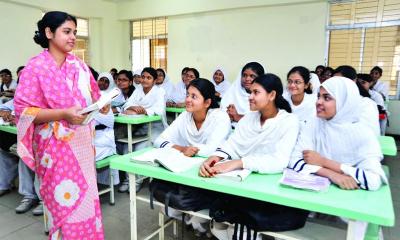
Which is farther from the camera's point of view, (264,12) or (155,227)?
(264,12)

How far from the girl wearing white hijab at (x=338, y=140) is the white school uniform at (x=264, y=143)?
8 cm

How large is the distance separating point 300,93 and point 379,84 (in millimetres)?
3819

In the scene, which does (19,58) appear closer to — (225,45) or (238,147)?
(225,45)

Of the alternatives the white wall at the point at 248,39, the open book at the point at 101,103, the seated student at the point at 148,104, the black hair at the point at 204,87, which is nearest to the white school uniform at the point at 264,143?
the black hair at the point at 204,87

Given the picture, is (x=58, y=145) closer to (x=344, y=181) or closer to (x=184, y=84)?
(x=344, y=181)

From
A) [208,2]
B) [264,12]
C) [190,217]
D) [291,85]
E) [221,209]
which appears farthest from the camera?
[208,2]

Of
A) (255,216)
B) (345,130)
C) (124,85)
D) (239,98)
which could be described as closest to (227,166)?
(255,216)

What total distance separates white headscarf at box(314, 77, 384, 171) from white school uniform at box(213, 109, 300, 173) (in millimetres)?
186

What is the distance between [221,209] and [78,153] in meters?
0.91

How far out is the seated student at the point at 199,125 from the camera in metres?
2.07

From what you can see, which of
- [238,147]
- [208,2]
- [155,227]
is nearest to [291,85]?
[238,147]

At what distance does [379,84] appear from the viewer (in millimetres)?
5781

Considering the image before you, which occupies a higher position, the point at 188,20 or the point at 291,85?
the point at 188,20

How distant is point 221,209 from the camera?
1.54 meters
